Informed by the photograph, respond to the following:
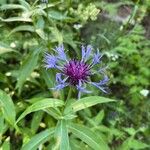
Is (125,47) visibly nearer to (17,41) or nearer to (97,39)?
(97,39)

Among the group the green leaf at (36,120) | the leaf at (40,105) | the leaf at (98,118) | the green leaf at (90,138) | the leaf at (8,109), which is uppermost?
the leaf at (40,105)

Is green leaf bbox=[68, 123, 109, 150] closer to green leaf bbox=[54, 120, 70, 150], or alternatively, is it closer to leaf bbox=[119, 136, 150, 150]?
green leaf bbox=[54, 120, 70, 150]

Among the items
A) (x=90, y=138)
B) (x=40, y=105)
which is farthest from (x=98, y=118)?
(x=40, y=105)

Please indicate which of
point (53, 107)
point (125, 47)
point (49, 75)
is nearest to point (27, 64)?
point (49, 75)

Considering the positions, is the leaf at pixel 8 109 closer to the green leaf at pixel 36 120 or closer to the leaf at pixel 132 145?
the green leaf at pixel 36 120

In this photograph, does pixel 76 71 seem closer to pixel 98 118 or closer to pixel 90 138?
pixel 90 138

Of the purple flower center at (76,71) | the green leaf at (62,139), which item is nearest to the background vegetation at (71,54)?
the green leaf at (62,139)
